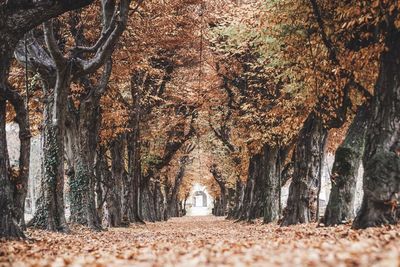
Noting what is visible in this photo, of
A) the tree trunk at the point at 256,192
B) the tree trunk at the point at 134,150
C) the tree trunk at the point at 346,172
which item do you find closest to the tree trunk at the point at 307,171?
the tree trunk at the point at 346,172

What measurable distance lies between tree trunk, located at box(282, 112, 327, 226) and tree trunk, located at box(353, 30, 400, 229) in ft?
24.5

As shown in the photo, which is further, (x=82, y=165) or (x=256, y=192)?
(x=256, y=192)

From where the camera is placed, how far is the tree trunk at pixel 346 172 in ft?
43.1

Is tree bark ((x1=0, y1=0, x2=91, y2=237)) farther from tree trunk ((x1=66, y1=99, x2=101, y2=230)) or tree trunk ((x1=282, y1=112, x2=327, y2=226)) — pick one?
tree trunk ((x1=282, y1=112, x2=327, y2=226))

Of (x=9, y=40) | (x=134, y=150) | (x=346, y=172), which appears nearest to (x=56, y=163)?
(x=9, y=40)

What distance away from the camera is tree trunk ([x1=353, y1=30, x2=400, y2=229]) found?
891 cm

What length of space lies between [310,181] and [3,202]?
11411mm

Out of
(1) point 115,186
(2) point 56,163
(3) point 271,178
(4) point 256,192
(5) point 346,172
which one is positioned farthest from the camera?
(4) point 256,192

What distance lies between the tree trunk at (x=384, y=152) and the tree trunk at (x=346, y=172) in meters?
3.60

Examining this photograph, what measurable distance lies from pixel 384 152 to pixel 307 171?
821 cm

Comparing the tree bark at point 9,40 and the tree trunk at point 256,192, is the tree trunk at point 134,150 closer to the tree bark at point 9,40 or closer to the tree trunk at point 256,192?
the tree trunk at point 256,192

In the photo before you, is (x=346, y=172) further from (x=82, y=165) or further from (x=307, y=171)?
(x=82, y=165)

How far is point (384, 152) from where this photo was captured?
911 cm

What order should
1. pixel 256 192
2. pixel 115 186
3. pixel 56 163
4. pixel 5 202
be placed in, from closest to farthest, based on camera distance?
pixel 5 202, pixel 56 163, pixel 115 186, pixel 256 192
